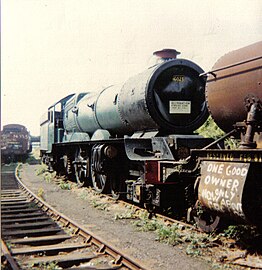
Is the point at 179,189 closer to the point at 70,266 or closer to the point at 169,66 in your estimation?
the point at 169,66

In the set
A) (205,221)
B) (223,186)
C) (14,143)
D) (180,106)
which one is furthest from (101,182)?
(14,143)

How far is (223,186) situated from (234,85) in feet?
4.16

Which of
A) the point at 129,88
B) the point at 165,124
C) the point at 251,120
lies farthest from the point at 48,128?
the point at 251,120

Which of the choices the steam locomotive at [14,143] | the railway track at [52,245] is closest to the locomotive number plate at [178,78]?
the railway track at [52,245]

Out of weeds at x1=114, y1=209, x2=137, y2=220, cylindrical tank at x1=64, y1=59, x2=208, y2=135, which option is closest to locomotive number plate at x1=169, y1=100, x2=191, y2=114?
cylindrical tank at x1=64, y1=59, x2=208, y2=135

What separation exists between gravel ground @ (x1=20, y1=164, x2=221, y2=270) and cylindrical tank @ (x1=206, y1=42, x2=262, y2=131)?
182cm

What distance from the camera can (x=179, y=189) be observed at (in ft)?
23.9

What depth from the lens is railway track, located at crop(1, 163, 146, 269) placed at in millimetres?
4727

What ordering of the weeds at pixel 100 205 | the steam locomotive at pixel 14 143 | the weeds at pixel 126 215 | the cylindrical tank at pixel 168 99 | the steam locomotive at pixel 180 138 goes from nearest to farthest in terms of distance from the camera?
the steam locomotive at pixel 180 138, the cylindrical tank at pixel 168 99, the weeds at pixel 126 215, the weeds at pixel 100 205, the steam locomotive at pixel 14 143

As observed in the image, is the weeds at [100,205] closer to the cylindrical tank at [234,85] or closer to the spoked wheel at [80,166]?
the spoked wheel at [80,166]

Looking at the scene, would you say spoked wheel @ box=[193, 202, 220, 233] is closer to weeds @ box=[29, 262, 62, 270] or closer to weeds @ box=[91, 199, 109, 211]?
weeds @ box=[29, 262, 62, 270]

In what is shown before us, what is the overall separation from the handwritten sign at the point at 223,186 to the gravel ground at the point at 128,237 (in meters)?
0.68

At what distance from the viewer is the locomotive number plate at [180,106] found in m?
7.50

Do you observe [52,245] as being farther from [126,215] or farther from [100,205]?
[100,205]
